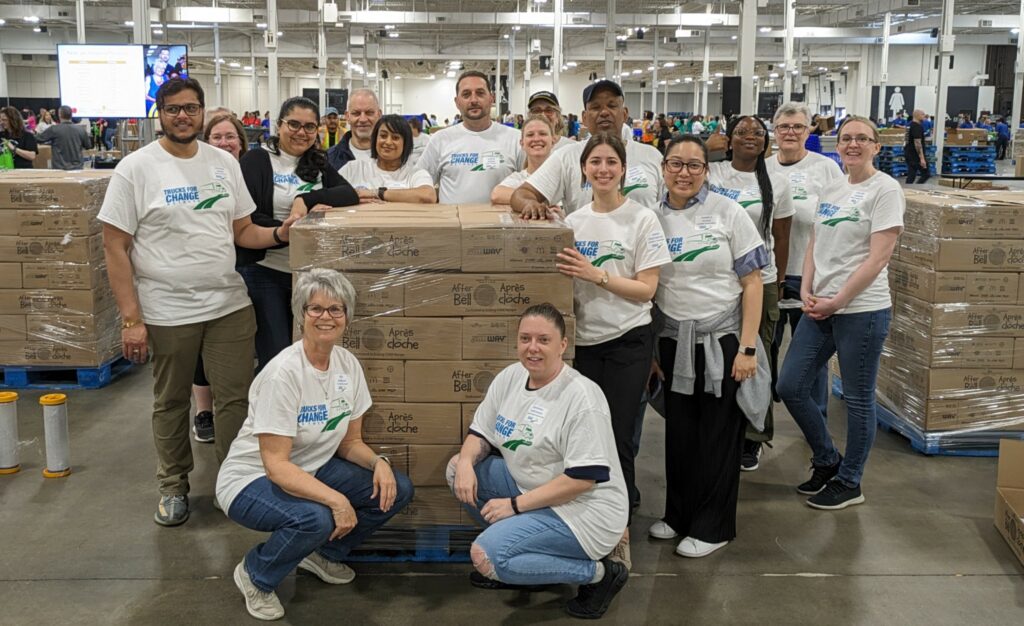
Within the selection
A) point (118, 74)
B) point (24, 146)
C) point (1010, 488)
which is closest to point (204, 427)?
point (1010, 488)

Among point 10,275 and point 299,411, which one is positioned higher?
point 10,275

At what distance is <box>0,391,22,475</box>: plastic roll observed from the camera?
4.43m

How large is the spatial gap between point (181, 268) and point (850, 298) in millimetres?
2723

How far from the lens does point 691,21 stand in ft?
80.1

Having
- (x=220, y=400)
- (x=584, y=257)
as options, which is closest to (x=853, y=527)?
Answer: (x=584, y=257)

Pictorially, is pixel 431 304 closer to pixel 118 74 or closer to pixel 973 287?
pixel 973 287

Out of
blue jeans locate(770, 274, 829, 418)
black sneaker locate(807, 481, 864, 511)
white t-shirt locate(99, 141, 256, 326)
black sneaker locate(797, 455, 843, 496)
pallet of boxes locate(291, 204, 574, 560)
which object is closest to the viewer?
pallet of boxes locate(291, 204, 574, 560)

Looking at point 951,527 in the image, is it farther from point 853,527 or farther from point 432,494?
point 432,494

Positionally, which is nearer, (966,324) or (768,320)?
(768,320)

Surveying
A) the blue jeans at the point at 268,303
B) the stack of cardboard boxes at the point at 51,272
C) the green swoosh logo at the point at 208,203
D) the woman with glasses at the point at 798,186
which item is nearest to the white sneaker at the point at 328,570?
the blue jeans at the point at 268,303

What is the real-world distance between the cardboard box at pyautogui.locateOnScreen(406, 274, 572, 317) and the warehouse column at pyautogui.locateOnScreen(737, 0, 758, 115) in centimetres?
615

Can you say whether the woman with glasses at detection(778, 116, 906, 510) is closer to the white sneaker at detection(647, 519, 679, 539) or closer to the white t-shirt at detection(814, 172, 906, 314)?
the white t-shirt at detection(814, 172, 906, 314)

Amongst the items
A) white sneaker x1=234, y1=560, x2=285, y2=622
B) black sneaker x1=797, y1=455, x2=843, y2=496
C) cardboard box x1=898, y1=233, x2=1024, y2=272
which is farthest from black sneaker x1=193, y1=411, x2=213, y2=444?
cardboard box x1=898, y1=233, x2=1024, y2=272

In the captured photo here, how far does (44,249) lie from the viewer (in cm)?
561
